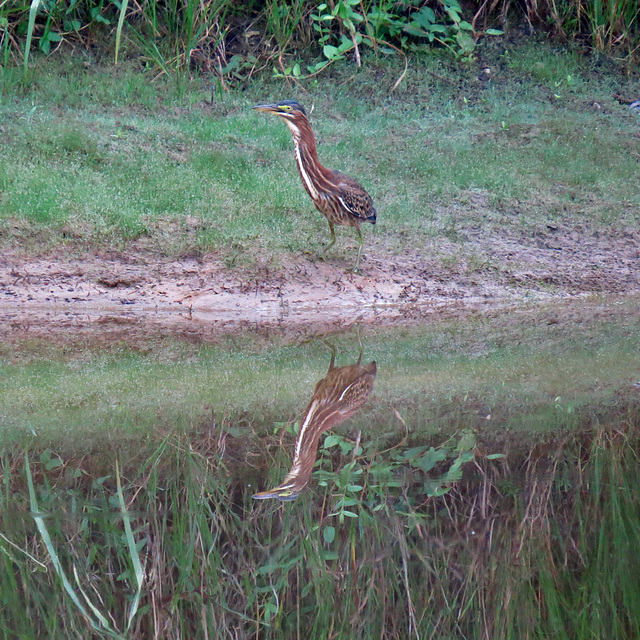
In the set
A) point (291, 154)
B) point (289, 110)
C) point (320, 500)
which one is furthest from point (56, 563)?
→ point (291, 154)

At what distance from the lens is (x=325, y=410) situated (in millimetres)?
4570

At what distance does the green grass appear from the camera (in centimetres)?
738

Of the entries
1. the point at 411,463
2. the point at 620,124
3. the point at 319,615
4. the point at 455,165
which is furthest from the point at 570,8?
the point at 319,615

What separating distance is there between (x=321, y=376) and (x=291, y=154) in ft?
12.8

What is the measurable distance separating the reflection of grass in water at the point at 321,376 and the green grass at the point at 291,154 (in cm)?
171

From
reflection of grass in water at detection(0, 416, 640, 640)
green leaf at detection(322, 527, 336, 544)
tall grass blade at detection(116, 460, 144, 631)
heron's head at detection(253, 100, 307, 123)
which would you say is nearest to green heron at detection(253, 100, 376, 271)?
heron's head at detection(253, 100, 307, 123)

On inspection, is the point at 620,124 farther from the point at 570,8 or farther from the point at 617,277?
the point at 617,277

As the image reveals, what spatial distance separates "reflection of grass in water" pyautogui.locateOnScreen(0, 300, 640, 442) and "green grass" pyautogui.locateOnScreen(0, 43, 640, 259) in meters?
1.71

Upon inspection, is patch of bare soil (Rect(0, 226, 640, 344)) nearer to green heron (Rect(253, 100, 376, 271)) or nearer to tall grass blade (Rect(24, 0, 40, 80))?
green heron (Rect(253, 100, 376, 271))

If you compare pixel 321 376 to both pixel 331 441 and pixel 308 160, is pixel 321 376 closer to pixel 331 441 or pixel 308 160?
pixel 331 441

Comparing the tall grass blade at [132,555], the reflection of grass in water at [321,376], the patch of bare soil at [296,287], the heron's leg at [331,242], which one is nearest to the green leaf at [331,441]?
the reflection of grass in water at [321,376]

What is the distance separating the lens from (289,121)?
6.74m

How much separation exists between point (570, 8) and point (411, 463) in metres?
8.47

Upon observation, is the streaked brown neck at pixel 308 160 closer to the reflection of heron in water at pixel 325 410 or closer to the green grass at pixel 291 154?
the green grass at pixel 291 154
